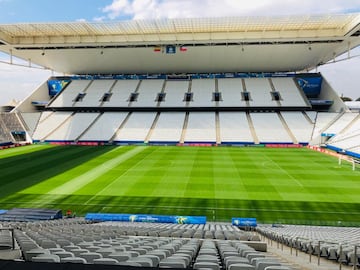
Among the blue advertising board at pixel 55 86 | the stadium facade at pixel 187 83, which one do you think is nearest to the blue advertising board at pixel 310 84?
the stadium facade at pixel 187 83

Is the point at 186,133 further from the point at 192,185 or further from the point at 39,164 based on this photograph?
the point at 192,185

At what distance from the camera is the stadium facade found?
47.6 m

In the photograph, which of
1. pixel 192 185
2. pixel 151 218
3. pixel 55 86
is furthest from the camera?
pixel 55 86

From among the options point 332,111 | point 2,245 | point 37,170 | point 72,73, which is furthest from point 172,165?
point 72,73

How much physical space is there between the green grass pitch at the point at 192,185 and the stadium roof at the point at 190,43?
21117 millimetres

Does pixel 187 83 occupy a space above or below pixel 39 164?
above

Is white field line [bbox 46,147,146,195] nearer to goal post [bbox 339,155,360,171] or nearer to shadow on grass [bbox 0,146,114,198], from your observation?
shadow on grass [bbox 0,146,114,198]

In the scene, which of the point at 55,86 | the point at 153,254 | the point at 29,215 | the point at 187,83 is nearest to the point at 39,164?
the point at 29,215

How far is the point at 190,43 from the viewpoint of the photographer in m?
52.4

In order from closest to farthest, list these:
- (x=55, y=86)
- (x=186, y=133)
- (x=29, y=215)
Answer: (x=29, y=215)
(x=186, y=133)
(x=55, y=86)

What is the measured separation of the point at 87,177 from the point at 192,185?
10.8 meters

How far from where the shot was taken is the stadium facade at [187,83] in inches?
1874

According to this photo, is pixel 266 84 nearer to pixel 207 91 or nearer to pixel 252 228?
pixel 207 91

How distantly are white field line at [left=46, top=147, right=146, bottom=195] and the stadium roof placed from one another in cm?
2269
